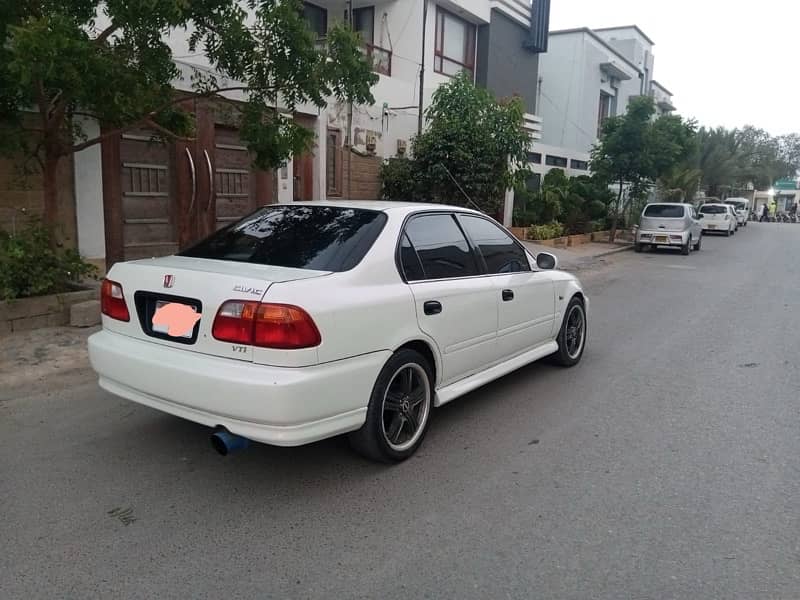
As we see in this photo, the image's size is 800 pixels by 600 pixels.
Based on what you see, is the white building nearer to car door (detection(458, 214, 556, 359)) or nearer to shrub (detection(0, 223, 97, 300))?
car door (detection(458, 214, 556, 359))

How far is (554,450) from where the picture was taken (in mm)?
4371

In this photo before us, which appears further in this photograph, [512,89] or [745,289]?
[512,89]

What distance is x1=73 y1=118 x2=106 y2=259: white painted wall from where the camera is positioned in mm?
9688

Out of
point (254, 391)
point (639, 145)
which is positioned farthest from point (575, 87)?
point (254, 391)

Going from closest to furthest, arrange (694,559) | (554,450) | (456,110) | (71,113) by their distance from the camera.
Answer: (694,559)
(554,450)
(71,113)
(456,110)

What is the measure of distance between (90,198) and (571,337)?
731cm

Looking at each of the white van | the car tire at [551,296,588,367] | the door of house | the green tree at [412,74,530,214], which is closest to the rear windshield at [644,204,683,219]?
the green tree at [412,74,530,214]

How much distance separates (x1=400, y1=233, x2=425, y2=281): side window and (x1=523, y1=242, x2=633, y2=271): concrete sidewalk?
452 inches

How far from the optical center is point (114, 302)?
13.3 ft

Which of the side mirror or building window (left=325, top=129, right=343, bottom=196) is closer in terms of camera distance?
the side mirror

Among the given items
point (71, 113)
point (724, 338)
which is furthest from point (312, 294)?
point (724, 338)

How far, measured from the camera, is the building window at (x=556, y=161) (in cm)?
2469

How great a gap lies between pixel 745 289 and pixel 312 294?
38.0ft

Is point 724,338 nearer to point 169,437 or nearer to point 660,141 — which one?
point 169,437
